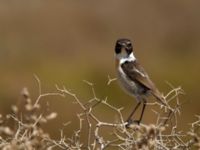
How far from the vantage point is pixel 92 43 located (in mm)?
22406

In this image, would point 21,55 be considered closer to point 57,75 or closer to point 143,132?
point 57,75

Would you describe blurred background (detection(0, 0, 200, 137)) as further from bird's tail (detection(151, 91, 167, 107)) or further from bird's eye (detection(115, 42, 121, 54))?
bird's tail (detection(151, 91, 167, 107))

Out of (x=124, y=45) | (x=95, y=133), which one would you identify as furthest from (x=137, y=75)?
(x=95, y=133)

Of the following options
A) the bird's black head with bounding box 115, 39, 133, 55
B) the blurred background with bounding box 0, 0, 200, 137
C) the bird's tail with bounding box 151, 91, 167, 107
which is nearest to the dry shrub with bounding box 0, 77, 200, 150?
the bird's tail with bounding box 151, 91, 167, 107

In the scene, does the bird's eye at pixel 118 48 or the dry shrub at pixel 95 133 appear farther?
the bird's eye at pixel 118 48

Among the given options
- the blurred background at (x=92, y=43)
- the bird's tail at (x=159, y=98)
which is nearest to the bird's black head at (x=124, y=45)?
the bird's tail at (x=159, y=98)

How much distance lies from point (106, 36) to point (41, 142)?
17.5 meters

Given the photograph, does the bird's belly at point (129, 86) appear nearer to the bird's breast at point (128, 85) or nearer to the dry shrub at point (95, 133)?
the bird's breast at point (128, 85)

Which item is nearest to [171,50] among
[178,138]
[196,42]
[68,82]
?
[196,42]

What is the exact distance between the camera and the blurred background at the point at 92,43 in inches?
742

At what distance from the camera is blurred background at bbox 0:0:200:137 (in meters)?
18.8

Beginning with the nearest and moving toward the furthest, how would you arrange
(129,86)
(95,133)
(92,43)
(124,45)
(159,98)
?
(95,133)
(159,98)
(129,86)
(124,45)
(92,43)

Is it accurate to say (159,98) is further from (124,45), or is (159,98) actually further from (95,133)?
(95,133)

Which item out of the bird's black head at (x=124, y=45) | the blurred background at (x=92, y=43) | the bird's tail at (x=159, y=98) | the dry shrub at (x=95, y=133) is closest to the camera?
the dry shrub at (x=95, y=133)
